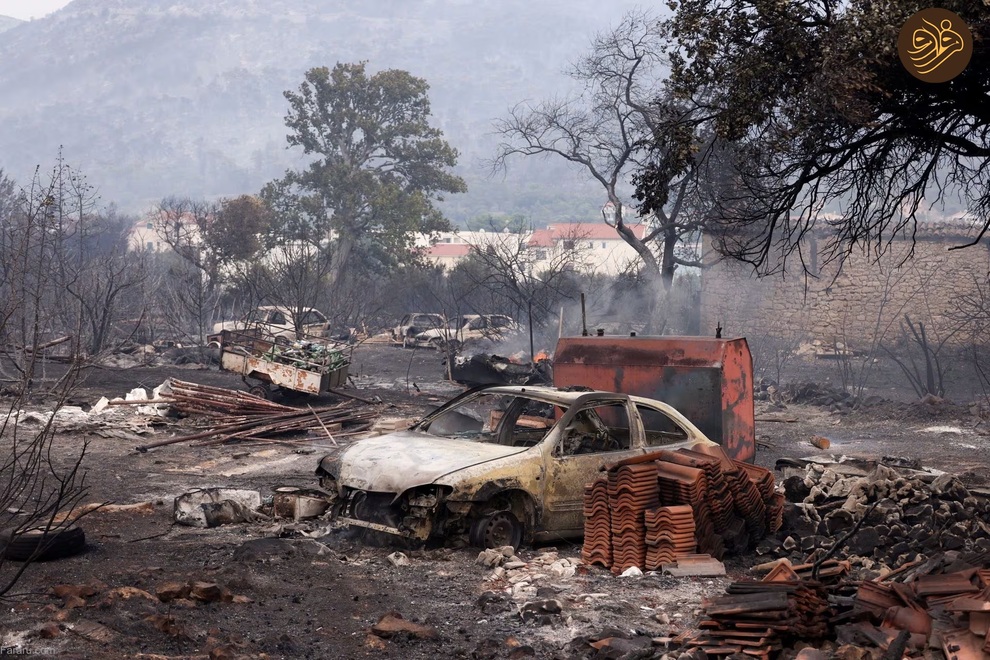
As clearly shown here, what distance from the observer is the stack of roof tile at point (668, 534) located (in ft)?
24.7

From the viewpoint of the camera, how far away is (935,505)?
8570 millimetres

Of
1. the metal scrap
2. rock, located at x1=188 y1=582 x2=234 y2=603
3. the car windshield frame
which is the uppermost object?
the car windshield frame

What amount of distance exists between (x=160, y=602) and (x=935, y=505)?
656 cm

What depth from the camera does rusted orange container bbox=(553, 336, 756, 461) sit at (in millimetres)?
11758

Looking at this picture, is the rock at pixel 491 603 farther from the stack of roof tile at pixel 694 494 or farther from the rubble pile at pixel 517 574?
the stack of roof tile at pixel 694 494

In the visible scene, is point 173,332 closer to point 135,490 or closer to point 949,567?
point 135,490

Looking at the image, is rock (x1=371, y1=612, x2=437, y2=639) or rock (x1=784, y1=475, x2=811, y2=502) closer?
rock (x1=371, y1=612, x2=437, y2=639)

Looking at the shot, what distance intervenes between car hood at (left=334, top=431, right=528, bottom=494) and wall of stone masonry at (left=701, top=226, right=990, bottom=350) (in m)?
20.7

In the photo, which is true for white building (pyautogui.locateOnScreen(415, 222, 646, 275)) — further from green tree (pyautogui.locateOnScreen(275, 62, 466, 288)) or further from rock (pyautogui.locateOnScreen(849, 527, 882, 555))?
rock (pyautogui.locateOnScreen(849, 527, 882, 555))

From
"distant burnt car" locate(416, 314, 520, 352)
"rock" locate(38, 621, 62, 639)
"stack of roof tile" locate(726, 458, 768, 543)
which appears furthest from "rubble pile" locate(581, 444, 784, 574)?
"distant burnt car" locate(416, 314, 520, 352)

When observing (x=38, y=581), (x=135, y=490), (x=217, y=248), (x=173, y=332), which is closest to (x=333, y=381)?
(x=135, y=490)

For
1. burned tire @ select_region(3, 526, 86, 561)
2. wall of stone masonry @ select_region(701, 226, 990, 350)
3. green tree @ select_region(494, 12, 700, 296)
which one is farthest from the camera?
green tree @ select_region(494, 12, 700, 296)

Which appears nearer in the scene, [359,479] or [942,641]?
[942,641]

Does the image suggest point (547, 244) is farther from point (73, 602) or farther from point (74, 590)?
point (73, 602)
